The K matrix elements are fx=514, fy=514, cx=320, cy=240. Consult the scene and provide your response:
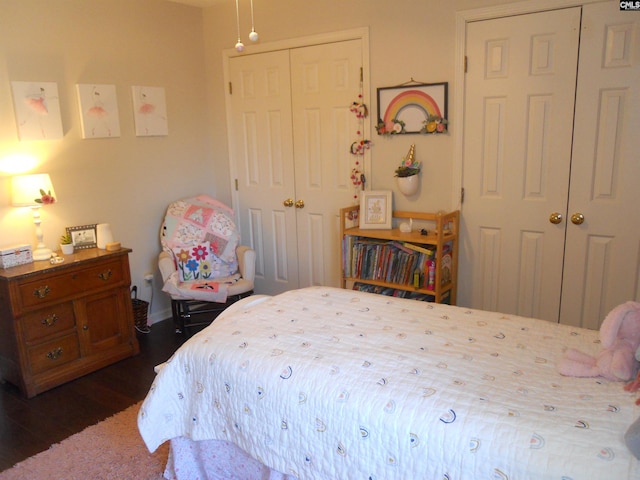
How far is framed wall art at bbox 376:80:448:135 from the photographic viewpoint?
3314 mm

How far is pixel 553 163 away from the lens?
3.03 meters

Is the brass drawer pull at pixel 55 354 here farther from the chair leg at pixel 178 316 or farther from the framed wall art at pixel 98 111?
the framed wall art at pixel 98 111

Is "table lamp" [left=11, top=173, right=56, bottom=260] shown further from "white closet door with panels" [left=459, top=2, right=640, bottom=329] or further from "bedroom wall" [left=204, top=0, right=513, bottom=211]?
"white closet door with panels" [left=459, top=2, right=640, bottom=329]

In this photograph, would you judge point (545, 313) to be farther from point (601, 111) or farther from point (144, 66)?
point (144, 66)

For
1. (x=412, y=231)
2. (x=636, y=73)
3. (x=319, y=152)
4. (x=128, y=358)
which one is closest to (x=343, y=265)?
(x=412, y=231)

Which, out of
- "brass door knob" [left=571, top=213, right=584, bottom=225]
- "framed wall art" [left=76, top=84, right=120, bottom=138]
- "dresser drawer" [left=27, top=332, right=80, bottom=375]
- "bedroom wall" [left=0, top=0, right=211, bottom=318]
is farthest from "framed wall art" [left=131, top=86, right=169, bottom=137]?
"brass door knob" [left=571, top=213, right=584, bottom=225]

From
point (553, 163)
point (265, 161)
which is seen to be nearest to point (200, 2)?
point (265, 161)

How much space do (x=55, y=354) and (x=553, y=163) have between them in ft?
10.5

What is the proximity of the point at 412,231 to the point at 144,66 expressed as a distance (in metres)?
2.41

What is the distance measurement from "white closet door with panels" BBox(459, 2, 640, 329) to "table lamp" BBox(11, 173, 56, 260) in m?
2.67

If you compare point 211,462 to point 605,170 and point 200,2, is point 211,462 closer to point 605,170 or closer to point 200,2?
point 605,170

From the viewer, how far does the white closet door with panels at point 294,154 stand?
12.5ft

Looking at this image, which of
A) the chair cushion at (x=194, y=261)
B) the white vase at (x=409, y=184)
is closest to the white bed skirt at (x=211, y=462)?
the chair cushion at (x=194, y=261)

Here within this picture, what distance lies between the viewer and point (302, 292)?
8.59 feet
